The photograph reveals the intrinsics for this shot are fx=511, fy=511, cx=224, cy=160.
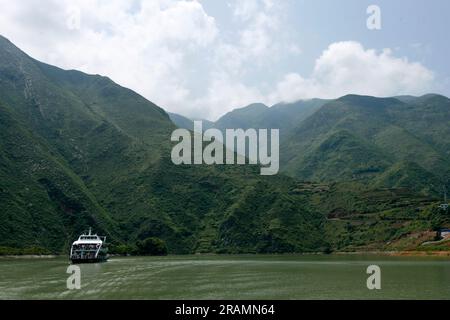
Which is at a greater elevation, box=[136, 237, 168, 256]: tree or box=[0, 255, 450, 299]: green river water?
box=[0, 255, 450, 299]: green river water

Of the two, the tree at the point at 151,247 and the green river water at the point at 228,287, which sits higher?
the green river water at the point at 228,287

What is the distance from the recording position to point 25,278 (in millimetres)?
63281

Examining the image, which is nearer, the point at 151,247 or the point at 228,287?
the point at 228,287

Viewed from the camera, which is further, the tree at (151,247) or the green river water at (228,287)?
the tree at (151,247)

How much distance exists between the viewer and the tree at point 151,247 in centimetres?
17338

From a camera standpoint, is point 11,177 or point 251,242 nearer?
point 11,177

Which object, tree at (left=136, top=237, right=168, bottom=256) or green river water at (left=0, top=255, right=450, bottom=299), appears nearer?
green river water at (left=0, top=255, right=450, bottom=299)

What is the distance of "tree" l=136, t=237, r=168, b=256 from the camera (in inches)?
6826

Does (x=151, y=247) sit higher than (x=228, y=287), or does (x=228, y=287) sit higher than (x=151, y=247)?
(x=228, y=287)

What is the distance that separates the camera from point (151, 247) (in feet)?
572
